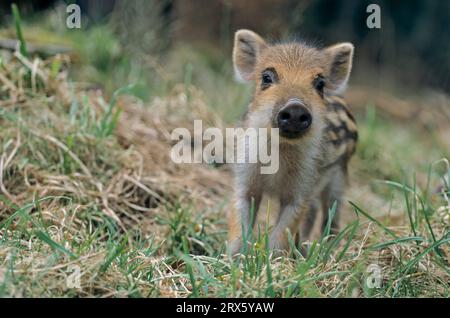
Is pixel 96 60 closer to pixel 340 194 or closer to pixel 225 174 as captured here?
pixel 225 174

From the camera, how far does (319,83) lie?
16.7ft

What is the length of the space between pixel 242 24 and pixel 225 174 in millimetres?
5816

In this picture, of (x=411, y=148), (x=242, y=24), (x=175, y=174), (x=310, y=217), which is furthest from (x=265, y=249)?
(x=242, y=24)

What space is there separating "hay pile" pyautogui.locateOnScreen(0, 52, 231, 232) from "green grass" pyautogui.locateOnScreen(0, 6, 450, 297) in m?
0.01

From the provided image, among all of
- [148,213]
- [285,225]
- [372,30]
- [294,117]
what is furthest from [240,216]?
[372,30]

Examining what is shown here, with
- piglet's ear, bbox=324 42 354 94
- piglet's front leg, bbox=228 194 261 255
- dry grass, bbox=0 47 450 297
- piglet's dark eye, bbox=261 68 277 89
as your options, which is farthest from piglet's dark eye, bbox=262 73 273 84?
dry grass, bbox=0 47 450 297

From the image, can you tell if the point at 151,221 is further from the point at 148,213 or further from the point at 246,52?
the point at 246,52

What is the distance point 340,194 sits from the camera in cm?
622

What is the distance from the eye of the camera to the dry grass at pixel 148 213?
371cm

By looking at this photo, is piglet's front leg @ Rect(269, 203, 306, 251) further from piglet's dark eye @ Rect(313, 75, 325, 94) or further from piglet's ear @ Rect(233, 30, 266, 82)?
piglet's ear @ Rect(233, 30, 266, 82)

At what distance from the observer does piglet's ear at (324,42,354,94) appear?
5.50 metres

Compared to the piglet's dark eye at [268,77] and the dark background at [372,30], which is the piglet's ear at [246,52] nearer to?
the piglet's dark eye at [268,77]

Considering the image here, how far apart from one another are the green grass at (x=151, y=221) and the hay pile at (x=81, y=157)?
0.6 inches

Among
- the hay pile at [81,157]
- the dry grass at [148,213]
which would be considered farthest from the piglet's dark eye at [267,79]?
the hay pile at [81,157]
